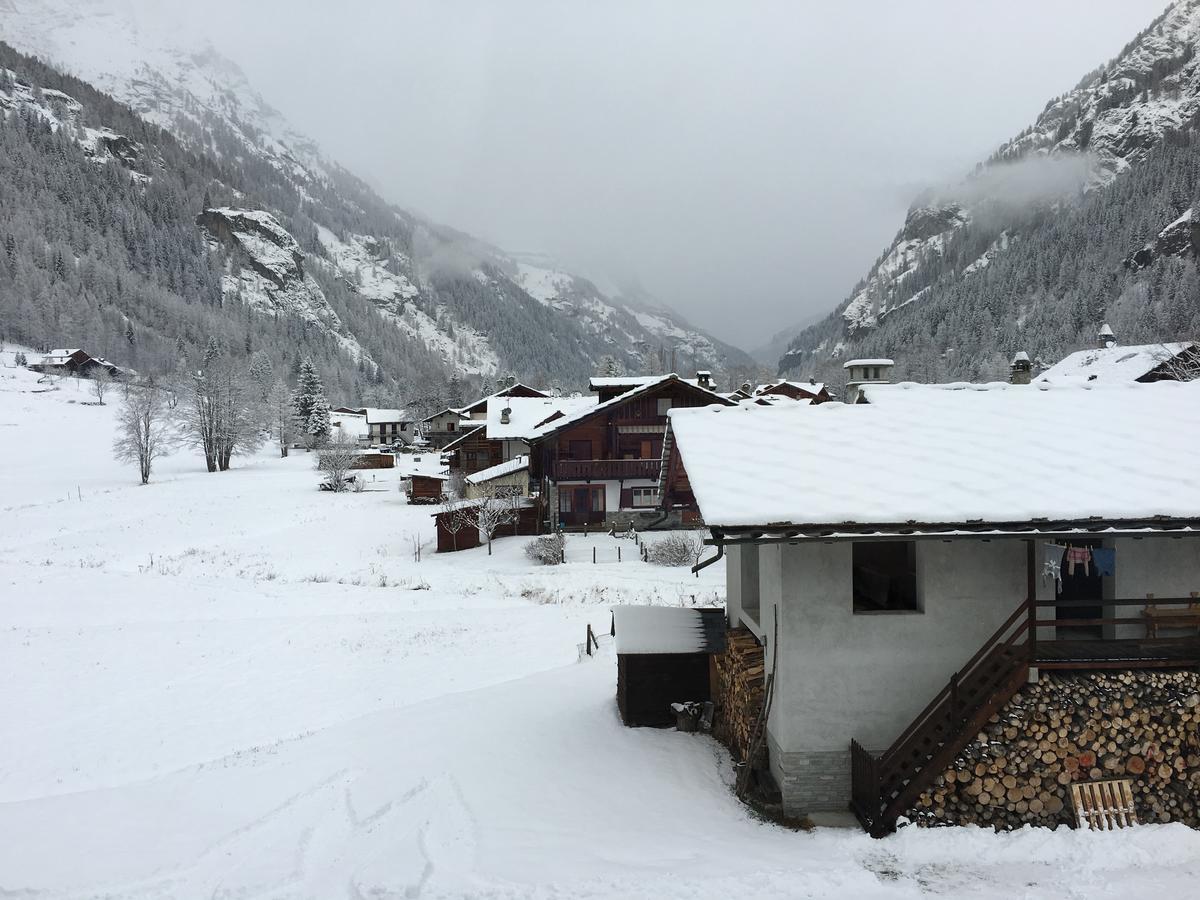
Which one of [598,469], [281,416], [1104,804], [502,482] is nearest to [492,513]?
[598,469]

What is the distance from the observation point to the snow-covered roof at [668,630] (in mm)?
13445

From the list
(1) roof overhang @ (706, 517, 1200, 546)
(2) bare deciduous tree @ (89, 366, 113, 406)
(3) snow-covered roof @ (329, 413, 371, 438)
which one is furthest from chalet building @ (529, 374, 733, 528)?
(2) bare deciduous tree @ (89, 366, 113, 406)

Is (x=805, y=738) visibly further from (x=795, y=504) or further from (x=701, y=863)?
(x=795, y=504)

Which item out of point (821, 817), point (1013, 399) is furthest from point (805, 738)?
point (1013, 399)

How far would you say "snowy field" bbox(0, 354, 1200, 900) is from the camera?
27.8 feet

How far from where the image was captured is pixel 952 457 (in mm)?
10477

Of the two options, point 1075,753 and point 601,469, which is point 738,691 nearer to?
point 1075,753

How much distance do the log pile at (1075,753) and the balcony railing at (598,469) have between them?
113 feet

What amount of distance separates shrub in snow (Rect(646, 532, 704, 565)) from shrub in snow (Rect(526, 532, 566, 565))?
484 centimetres

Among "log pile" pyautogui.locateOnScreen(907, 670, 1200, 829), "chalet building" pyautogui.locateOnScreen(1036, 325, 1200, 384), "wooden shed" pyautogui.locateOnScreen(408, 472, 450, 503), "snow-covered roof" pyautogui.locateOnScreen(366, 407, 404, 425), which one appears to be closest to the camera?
"log pile" pyautogui.locateOnScreen(907, 670, 1200, 829)

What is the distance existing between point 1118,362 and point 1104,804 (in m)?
66.6

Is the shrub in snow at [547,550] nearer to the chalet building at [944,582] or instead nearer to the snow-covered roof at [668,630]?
the snow-covered roof at [668,630]

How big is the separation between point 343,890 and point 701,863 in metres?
4.49

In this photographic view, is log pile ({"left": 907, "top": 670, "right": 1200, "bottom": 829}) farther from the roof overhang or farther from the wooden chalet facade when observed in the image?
the wooden chalet facade
